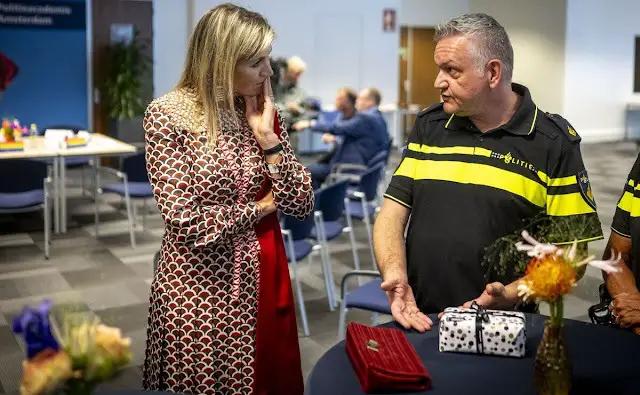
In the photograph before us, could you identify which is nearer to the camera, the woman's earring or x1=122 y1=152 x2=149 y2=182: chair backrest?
the woman's earring

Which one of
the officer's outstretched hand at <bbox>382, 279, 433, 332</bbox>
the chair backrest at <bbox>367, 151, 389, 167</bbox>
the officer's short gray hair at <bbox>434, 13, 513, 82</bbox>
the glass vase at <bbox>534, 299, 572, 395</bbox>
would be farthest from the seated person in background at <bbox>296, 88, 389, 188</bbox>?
the glass vase at <bbox>534, 299, 572, 395</bbox>

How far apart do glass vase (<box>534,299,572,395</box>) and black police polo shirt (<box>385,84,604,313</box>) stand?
2.27 ft

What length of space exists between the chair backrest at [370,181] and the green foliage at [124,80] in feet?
20.6

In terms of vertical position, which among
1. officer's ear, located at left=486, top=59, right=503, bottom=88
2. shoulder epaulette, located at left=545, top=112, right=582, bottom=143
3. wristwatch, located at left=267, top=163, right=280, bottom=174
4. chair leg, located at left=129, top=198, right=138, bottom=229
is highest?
officer's ear, located at left=486, top=59, right=503, bottom=88

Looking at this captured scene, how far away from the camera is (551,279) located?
1522mm

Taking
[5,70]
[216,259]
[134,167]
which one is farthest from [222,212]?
[5,70]

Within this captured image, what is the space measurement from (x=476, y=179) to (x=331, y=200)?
2.91m

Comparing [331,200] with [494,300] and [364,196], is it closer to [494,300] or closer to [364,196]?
[364,196]

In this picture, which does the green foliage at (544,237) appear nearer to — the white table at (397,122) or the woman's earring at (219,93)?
the woman's earring at (219,93)

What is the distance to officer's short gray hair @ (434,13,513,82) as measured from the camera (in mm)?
2271

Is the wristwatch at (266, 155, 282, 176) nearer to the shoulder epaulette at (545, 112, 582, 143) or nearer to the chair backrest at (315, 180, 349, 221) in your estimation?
the shoulder epaulette at (545, 112, 582, 143)

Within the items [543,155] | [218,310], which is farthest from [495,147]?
[218,310]

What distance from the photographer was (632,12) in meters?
16.8

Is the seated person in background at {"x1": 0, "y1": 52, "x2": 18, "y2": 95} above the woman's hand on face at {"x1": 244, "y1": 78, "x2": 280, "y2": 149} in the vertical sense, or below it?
above
